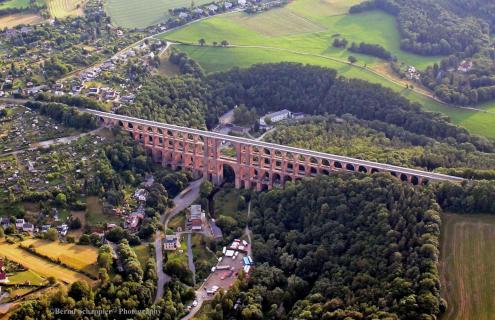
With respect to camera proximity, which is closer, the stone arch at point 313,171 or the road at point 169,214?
the road at point 169,214

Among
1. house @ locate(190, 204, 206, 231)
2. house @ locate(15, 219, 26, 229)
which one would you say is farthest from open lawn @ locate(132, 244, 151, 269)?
house @ locate(15, 219, 26, 229)

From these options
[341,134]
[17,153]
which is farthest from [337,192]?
[17,153]

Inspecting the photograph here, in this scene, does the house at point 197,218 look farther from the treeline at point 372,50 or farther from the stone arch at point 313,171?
the treeline at point 372,50

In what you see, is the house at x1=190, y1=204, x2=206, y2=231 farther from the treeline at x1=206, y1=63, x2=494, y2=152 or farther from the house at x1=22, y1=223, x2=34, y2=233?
the treeline at x1=206, y1=63, x2=494, y2=152

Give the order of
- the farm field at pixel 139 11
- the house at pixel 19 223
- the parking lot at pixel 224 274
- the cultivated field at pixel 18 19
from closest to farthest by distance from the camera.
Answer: the parking lot at pixel 224 274
the house at pixel 19 223
the cultivated field at pixel 18 19
the farm field at pixel 139 11

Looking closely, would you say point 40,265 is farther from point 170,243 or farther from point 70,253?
point 170,243

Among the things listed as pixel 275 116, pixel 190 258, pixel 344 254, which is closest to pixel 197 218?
pixel 190 258

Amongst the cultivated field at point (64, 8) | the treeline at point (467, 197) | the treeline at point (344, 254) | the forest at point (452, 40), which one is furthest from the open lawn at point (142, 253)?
the cultivated field at point (64, 8)
